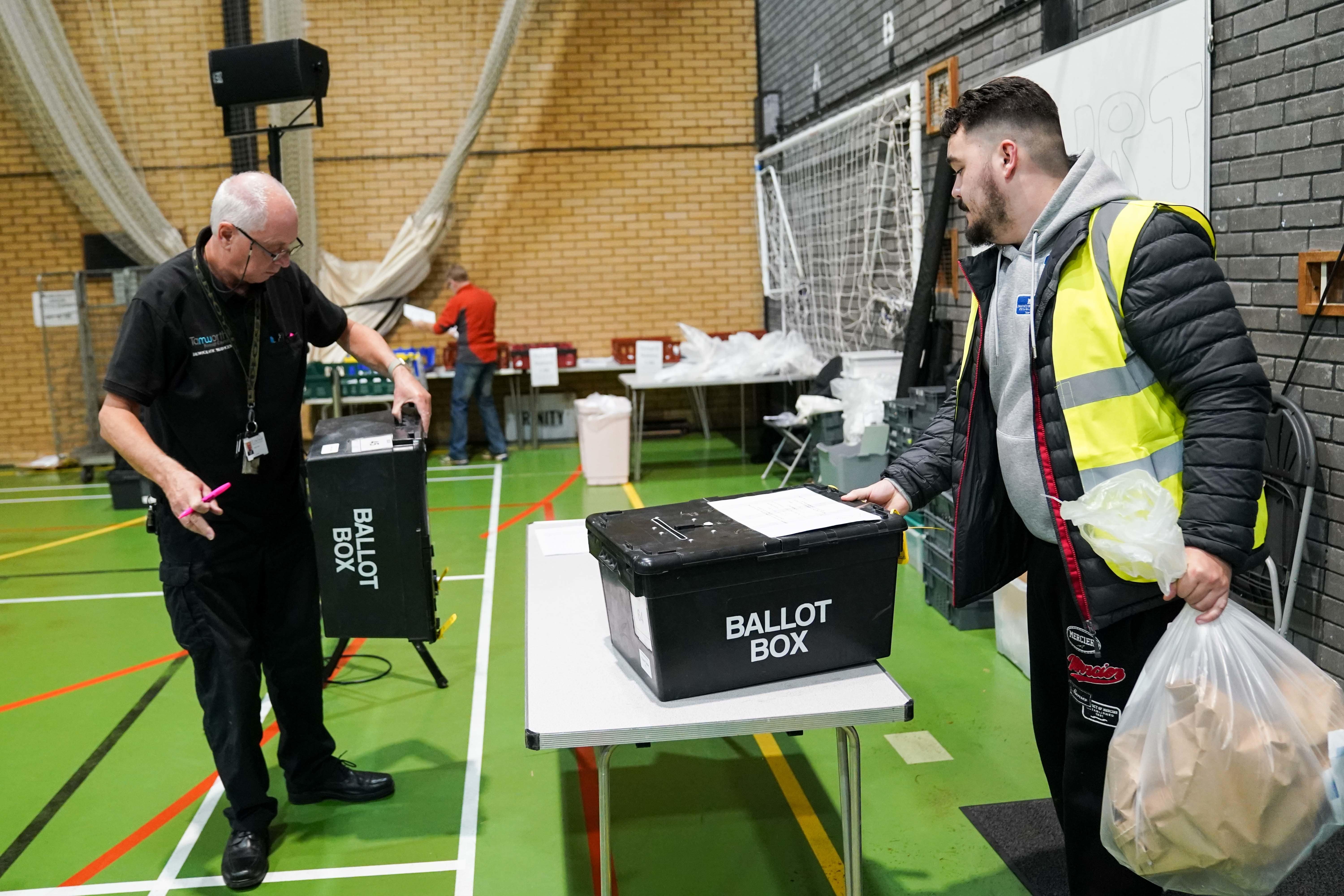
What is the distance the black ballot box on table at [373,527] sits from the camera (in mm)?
2904

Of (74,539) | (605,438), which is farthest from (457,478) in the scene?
(74,539)

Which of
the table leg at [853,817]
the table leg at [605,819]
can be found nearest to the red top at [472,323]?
the table leg at [605,819]

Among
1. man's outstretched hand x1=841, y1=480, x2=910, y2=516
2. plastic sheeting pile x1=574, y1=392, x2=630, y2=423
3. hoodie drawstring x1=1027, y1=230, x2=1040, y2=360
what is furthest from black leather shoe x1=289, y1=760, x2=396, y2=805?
plastic sheeting pile x1=574, y1=392, x2=630, y2=423

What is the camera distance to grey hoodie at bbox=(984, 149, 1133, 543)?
68.3 inches

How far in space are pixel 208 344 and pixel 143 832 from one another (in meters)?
1.48

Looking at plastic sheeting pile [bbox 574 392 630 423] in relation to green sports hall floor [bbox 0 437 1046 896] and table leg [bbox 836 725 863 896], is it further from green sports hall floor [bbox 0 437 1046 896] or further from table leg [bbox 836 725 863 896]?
table leg [bbox 836 725 863 896]

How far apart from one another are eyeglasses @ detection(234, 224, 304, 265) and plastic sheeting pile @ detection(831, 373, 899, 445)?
3808 mm

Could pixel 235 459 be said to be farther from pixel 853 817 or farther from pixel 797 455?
pixel 797 455

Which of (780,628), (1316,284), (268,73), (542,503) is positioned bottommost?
(542,503)

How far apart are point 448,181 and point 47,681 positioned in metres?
5.98

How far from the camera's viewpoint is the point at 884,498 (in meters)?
2.09

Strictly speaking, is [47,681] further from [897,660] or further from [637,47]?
[637,47]

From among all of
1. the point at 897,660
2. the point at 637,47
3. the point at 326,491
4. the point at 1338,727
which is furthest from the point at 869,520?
the point at 637,47

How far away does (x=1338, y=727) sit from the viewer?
5.19 feet
